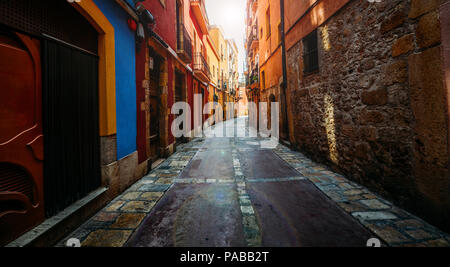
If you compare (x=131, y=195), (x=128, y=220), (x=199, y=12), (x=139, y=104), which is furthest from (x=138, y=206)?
(x=199, y=12)

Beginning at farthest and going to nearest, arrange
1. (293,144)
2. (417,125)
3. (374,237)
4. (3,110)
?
(293,144)
(417,125)
(374,237)
(3,110)

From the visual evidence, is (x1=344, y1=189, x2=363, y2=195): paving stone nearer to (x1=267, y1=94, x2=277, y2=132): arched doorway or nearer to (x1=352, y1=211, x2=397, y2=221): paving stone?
(x1=352, y1=211, x2=397, y2=221): paving stone

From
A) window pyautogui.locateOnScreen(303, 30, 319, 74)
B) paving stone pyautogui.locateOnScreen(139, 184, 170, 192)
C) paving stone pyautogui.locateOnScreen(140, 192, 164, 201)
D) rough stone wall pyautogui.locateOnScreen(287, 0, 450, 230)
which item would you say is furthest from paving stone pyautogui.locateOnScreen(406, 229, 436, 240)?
window pyautogui.locateOnScreen(303, 30, 319, 74)

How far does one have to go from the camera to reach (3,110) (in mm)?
1943

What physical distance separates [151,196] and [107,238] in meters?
1.27

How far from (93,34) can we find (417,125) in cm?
534

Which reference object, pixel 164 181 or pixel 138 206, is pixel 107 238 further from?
pixel 164 181

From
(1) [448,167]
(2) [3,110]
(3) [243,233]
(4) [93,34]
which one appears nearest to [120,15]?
(4) [93,34]

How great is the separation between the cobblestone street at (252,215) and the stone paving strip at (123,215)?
12 mm

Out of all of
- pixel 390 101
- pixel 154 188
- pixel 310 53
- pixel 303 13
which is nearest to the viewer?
pixel 390 101

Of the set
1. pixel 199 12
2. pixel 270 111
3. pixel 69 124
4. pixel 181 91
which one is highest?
pixel 199 12

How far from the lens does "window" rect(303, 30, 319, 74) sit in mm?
5781

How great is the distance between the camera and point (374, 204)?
3104 millimetres

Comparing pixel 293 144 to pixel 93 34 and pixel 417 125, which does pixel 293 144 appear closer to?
pixel 417 125
